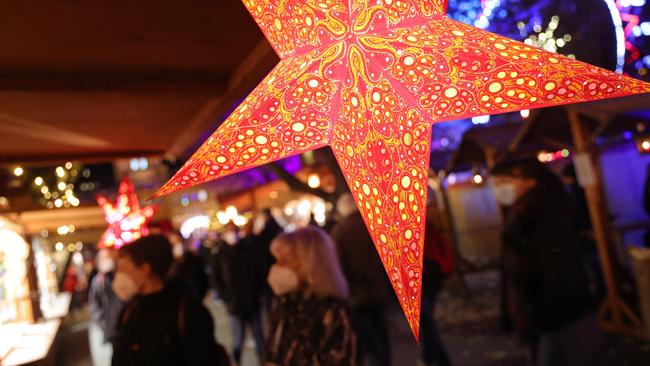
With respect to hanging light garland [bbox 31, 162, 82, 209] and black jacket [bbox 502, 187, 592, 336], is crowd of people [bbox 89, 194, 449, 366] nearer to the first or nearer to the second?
hanging light garland [bbox 31, 162, 82, 209]

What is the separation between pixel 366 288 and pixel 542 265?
218 cm

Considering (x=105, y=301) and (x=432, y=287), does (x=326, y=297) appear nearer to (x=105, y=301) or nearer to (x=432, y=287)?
(x=432, y=287)

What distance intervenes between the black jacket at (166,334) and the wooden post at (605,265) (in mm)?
5502

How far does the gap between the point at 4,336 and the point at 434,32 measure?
189 centimetres

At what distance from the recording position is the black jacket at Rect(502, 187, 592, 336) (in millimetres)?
3281

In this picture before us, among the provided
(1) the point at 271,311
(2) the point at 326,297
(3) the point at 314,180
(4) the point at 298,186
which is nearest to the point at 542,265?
(2) the point at 326,297

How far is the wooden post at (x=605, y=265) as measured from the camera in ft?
21.0

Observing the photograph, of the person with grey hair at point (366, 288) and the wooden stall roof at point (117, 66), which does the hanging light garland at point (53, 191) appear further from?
the person with grey hair at point (366, 288)

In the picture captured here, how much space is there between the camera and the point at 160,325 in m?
2.81

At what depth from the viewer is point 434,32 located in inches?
48.9

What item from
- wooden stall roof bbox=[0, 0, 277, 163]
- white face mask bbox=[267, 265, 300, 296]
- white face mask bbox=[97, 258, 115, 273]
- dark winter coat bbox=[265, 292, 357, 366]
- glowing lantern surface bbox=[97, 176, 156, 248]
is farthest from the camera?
white face mask bbox=[97, 258, 115, 273]

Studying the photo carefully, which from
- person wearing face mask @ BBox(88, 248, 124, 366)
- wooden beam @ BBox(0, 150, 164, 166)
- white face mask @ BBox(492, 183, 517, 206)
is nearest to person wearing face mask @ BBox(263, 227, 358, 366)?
wooden beam @ BBox(0, 150, 164, 166)

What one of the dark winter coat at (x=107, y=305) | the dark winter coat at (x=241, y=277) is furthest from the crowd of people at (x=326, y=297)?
the dark winter coat at (x=107, y=305)

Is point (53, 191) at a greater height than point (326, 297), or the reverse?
point (53, 191)
